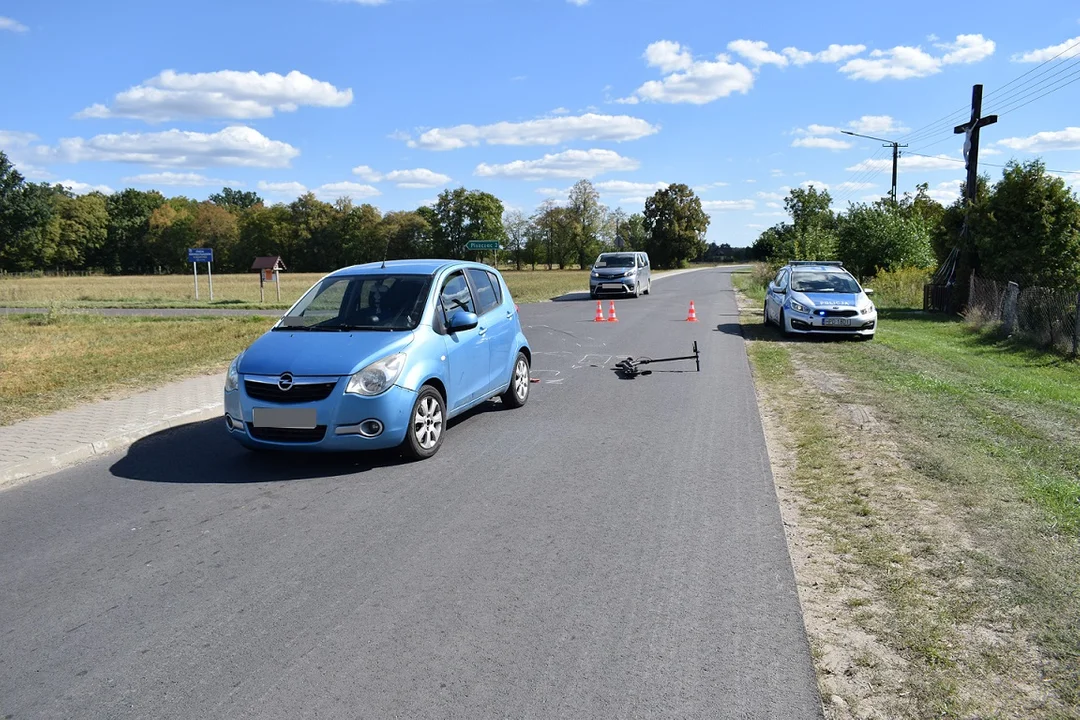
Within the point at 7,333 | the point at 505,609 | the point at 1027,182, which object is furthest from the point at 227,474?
the point at 1027,182

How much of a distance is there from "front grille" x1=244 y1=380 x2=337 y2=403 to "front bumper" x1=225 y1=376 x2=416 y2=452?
0.13 feet

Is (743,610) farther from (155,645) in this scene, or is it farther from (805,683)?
(155,645)

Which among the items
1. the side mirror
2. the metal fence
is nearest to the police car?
the metal fence

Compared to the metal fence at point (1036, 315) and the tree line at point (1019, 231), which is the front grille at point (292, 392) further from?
the tree line at point (1019, 231)

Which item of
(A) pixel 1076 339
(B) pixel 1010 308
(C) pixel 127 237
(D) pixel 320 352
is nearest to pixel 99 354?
(D) pixel 320 352

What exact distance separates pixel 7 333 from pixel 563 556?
68.0ft

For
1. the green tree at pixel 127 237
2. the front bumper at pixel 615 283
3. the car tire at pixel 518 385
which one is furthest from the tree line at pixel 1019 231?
the green tree at pixel 127 237

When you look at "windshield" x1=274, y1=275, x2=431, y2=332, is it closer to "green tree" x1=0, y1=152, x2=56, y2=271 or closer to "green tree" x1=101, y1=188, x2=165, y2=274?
"green tree" x1=0, y1=152, x2=56, y2=271

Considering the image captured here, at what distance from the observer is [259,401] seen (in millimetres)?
6723

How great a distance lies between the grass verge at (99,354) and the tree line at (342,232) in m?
73.5

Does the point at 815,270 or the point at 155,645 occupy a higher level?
the point at 815,270

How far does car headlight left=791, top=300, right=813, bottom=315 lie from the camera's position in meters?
16.7

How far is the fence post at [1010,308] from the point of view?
17.2m

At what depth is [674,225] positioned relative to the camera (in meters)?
107
